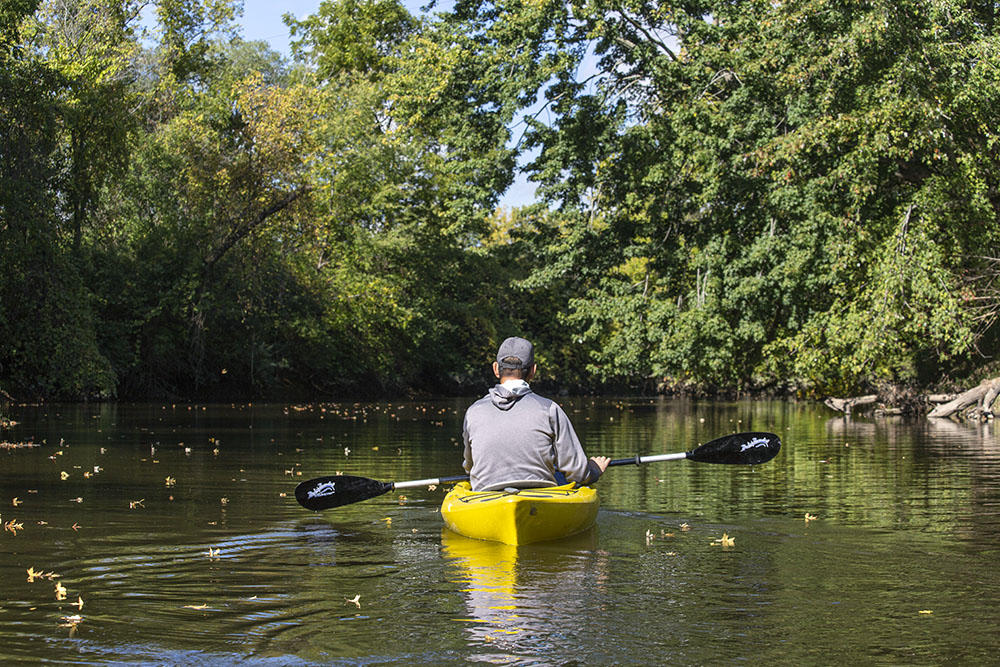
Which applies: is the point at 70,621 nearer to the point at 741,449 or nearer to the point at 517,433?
the point at 517,433

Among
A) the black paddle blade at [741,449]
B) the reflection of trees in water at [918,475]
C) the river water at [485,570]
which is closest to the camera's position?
the river water at [485,570]

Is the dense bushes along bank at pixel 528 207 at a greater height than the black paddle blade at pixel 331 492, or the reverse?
the dense bushes along bank at pixel 528 207

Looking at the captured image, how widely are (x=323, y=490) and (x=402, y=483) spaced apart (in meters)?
0.74

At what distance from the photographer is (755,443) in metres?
11.6

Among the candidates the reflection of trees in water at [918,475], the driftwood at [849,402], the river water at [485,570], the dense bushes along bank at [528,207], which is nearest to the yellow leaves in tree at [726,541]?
the river water at [485,570]

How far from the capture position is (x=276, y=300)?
135 feet

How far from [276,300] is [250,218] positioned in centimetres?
309

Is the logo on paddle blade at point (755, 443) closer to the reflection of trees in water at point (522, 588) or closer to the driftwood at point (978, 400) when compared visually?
the reflection of trees in water at point (522, 588)

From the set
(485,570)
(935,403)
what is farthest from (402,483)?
(935,403)

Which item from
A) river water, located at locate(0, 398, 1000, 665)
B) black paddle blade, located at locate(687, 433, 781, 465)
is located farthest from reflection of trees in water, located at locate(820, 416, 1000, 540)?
black paddle blade, located at locate(687, 433, 781, 465)

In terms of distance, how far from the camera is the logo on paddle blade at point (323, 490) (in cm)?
1064

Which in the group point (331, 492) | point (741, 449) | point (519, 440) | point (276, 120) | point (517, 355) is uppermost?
point (276, 120)

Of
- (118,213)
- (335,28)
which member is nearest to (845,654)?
(118,213)

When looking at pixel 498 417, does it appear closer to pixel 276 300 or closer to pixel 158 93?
pixel 276 300
